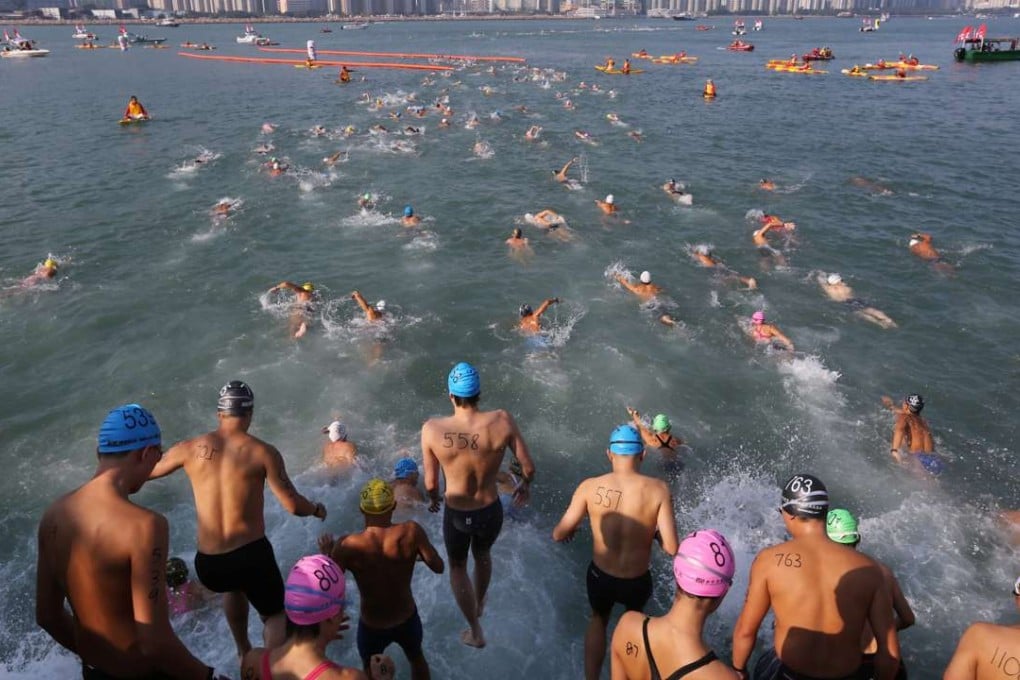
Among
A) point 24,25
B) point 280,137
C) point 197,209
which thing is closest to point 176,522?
point 197,209

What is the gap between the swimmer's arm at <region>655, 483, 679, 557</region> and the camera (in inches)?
184

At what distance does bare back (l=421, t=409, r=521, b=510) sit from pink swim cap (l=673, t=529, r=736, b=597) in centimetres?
237

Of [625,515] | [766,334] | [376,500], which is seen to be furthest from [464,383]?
[766,334]

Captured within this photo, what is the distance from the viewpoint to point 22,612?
678cm

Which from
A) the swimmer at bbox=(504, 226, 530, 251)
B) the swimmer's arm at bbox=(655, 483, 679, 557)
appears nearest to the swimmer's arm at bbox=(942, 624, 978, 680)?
the swimmer's arm at bbox=(655, 483, 679, 557)

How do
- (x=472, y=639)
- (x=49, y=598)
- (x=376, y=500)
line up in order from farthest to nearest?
(x=472, y=639) < (x=376, y=500) < (x=49, y=598)

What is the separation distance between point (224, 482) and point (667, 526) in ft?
12.1

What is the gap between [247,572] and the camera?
5.21m

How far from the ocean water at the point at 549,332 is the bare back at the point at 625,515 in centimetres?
201

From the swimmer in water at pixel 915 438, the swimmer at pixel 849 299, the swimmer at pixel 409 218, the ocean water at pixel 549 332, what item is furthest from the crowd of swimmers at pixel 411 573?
the swimmer at pixel 409 218

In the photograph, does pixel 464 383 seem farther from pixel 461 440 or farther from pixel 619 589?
pixel 619 589

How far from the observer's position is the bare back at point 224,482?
5.04 meters

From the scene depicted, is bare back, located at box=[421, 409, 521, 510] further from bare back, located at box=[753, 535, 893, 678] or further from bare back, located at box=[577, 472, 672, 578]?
bare back, located at box=[753, 535, 893, 678]

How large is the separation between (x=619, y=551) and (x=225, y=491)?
3.36 metres
